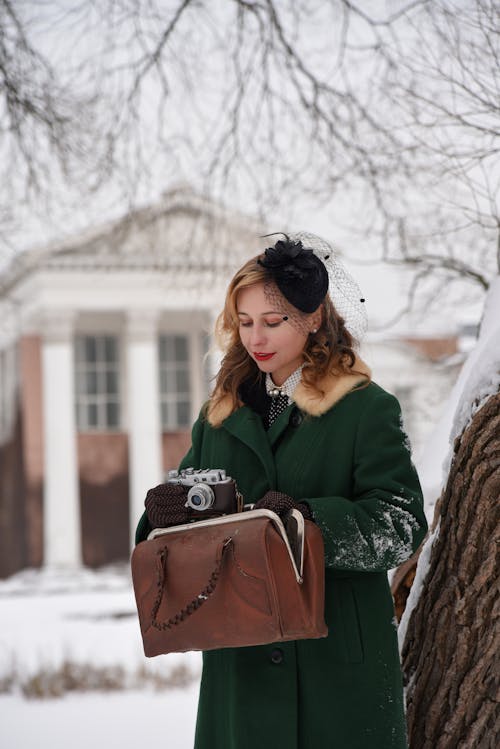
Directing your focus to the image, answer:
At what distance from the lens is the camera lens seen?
2.20m

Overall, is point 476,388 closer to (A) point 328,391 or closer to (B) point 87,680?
(A) point 328,391

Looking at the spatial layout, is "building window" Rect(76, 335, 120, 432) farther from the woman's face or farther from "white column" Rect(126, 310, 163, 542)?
the woman's face

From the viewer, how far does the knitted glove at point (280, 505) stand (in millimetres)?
2145

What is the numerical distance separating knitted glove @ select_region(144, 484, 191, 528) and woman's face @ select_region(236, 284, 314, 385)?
1.24 ft

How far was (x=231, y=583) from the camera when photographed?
2.13 metres

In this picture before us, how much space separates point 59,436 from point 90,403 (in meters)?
1.93

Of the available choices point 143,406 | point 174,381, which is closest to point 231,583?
point 143,406

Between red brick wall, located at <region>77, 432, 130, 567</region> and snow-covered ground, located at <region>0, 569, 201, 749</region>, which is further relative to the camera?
red brick wall, located at <region>77, 432, 130, 567</region>

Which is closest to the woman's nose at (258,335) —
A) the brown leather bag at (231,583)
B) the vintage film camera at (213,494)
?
the vintage film camera at (213,494)

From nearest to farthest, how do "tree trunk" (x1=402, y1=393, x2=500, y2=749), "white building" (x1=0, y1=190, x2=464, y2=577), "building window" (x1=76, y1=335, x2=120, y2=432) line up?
"tree trunk" (x1=402, y1=393, x2=500, y2=749)
"white building" (x1=0, y1=190, x2=464, y2=577)
"building window" (x1=76, y1=335, x2=120, y2=432)

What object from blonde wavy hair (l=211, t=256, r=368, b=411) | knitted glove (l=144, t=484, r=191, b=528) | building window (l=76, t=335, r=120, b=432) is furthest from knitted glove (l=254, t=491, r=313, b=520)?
building window (l=76, t=335, r=120, b=432)

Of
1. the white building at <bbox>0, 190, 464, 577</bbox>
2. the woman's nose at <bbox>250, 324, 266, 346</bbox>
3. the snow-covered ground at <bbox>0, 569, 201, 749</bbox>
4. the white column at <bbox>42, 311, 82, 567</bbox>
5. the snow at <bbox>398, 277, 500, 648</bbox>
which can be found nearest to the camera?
the woman's nose at <bbox>250, 324, 266, 346</bbox>

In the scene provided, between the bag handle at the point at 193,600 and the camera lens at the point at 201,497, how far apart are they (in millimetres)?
106

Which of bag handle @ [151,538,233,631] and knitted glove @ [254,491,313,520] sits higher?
knitted glove @ [254,491,313,520]
